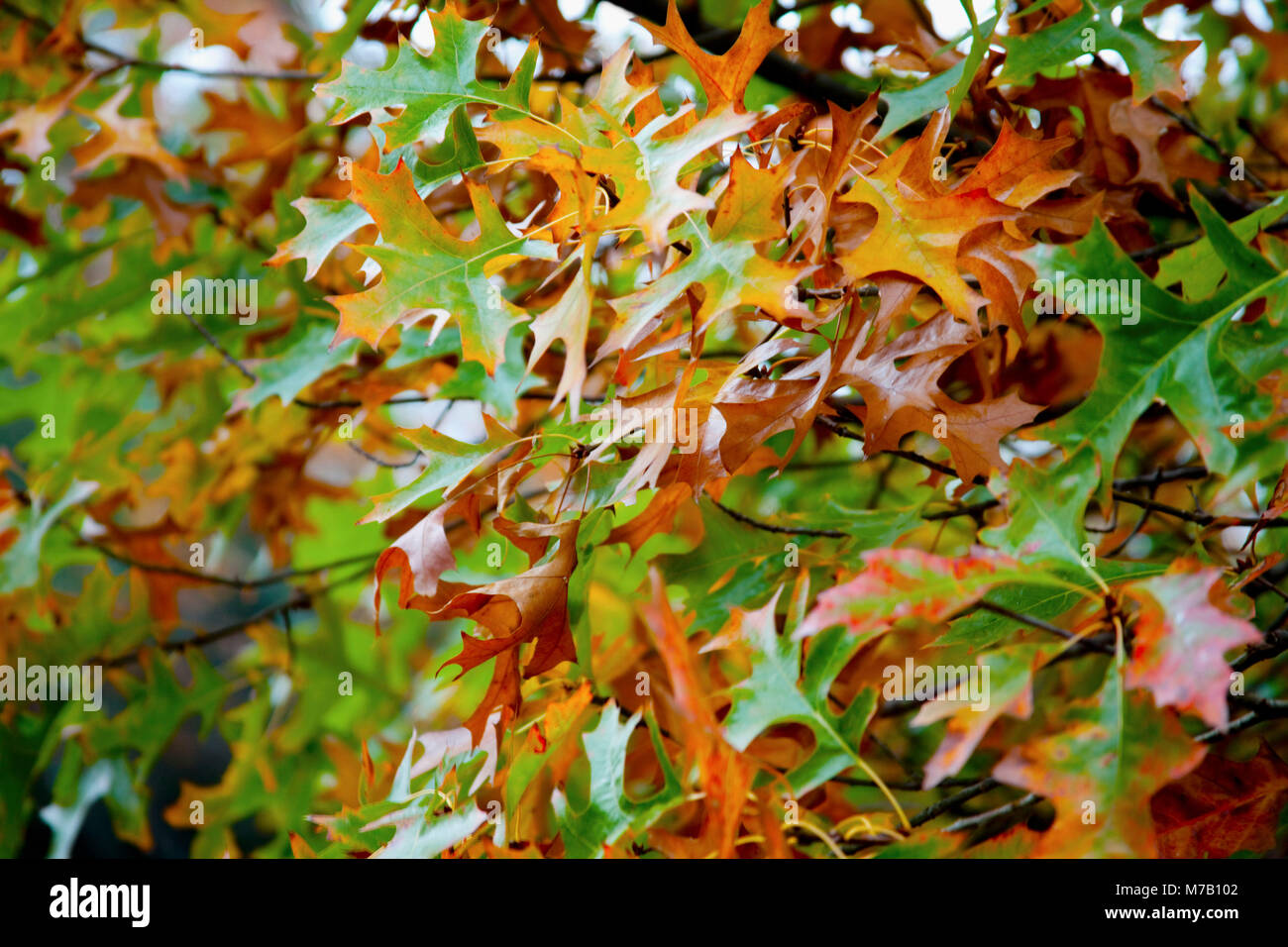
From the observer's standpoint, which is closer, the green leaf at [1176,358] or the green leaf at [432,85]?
the green leaf at [1176,358]

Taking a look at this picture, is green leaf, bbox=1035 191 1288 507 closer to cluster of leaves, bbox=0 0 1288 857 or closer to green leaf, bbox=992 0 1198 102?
cluster of leaves, bbox=0 0 1288 857

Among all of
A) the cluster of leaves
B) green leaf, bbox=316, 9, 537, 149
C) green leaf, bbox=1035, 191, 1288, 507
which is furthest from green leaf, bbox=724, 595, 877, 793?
green leaf, bbox=316, 9, 537, 149

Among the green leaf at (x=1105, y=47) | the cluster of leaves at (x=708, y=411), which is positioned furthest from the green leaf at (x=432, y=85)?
the green leaf at (x=1105, y=47)

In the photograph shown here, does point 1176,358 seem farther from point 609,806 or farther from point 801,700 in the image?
point 609,806

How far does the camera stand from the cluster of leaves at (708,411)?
673 millimetres

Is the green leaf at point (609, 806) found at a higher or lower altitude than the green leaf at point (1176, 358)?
lower

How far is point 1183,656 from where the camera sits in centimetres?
54

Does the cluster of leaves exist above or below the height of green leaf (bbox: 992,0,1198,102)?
below

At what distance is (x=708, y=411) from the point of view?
2.59 ft

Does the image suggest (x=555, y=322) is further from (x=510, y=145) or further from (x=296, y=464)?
(x=296, y=464)

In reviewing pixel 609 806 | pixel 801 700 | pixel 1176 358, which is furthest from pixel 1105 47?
pixel 609 806

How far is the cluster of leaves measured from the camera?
2.21 feet

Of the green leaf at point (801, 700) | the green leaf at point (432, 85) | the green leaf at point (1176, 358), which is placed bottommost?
the green leaf at point (801, 700)

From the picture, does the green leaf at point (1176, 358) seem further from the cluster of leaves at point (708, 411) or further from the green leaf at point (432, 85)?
the green leaf at point (432, 85)
